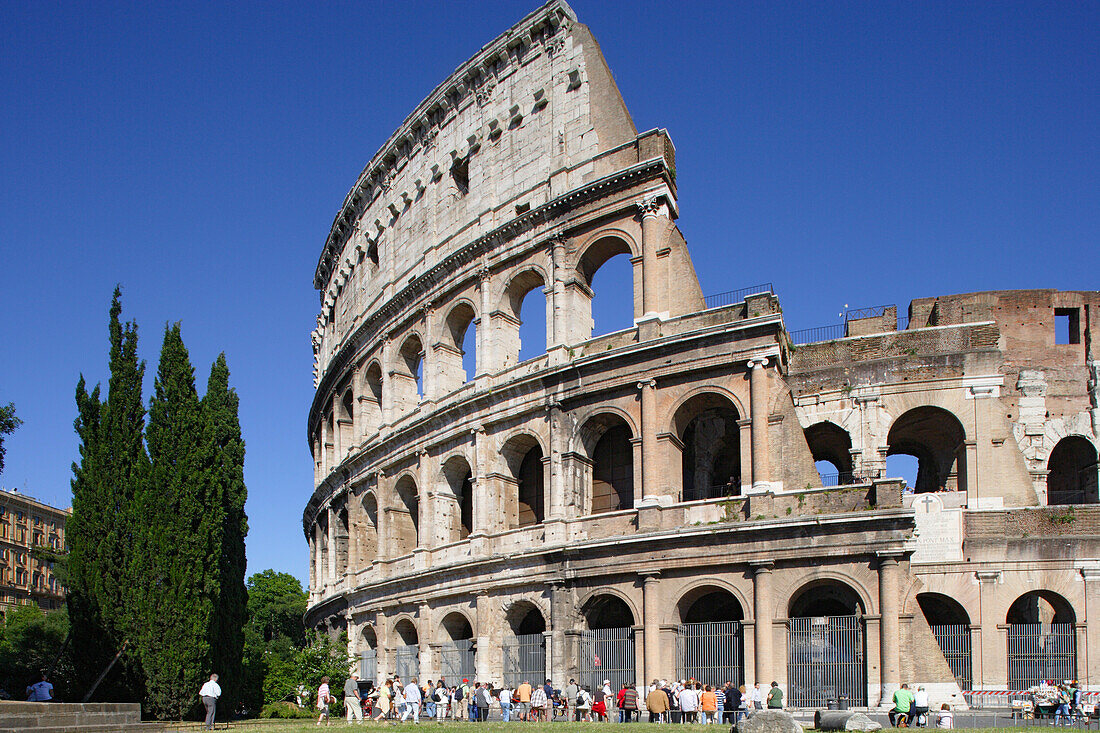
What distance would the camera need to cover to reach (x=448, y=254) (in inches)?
1172

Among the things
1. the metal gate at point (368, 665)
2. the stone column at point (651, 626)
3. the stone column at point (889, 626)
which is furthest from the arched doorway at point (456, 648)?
the stone column at point (889, 626)

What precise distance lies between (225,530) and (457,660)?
6.54 m

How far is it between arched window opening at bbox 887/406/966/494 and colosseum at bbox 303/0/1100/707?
8 cm

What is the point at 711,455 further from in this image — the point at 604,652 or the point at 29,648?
the point at 29,648

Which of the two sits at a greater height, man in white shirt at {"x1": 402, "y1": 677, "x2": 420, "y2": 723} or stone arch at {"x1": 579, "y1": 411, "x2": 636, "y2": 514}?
stone arch at {"x1": 579, "y1": 411, "x2": 636, "y2": 514}

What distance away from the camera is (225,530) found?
83.9ft

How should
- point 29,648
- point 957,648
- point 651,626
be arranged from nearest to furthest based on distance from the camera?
point 651,626 < point 957,648 < point 29,648

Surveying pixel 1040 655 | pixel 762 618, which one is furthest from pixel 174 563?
pixel 1040 655

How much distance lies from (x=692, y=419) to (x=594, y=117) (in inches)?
312

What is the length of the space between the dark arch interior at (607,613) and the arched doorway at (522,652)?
1.13 meters

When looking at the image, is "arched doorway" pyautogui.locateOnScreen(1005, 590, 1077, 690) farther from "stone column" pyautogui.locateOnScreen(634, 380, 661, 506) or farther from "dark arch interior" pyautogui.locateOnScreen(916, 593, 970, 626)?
"stone column" pyautogui.locateOnScreen(634, 380, 661, 506)

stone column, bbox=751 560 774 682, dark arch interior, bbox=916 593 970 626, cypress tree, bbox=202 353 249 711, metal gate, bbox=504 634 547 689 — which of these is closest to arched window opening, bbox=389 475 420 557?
cypress tree, bbox=202 353 249 711

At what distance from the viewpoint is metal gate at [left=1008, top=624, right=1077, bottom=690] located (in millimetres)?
22188

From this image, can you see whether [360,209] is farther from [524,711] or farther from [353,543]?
[524,711]
